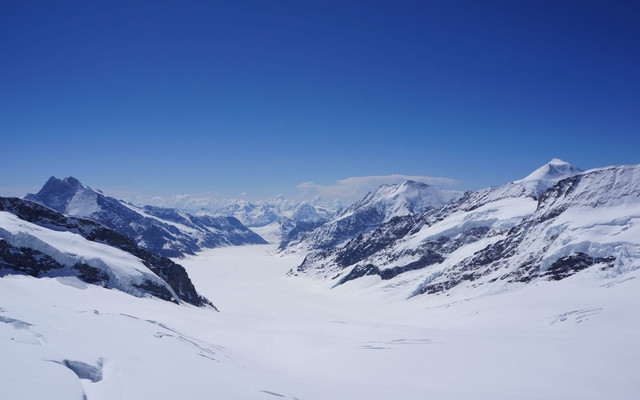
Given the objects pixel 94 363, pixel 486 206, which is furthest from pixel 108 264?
pixel 486 206

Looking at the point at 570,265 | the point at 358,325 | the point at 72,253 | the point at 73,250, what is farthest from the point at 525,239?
the point at 73,250

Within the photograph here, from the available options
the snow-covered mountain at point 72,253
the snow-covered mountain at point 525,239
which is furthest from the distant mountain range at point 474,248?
the snow-covered mountain at point 525,239

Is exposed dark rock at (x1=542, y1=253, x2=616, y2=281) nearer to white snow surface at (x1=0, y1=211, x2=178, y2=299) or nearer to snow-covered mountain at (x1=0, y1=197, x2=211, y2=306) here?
snow-covered mountain at (x1=0, y1=197, x2=211, y2=306)

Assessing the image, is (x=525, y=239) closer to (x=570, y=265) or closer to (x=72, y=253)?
(x=570, y=265)

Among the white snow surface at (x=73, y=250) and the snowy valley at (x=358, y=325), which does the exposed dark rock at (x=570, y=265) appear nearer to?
the snowy valley at (x=358, y=325)

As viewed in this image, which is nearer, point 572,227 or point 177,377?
point 177,377

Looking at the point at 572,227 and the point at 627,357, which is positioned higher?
the point at 572,227

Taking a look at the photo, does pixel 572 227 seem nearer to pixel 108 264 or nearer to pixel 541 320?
pixel 541 320
